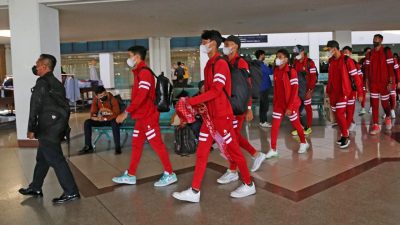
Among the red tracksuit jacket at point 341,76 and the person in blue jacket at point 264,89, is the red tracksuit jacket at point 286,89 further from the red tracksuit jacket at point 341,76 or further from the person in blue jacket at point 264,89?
the person in blue jacket at point 264,89

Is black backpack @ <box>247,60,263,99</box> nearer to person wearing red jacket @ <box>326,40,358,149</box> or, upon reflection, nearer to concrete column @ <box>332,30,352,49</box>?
person wearing red jacket @ <box>326,40,358,149</box>

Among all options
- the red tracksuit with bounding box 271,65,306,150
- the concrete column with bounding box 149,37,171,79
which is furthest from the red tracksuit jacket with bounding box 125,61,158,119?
the concrete column with bounding box 149,37,171,79

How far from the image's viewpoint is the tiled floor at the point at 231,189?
353cm

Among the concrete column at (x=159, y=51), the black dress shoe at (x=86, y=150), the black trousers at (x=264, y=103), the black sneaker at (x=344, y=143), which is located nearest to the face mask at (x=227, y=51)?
the black sneaker at (x=344, y=143)

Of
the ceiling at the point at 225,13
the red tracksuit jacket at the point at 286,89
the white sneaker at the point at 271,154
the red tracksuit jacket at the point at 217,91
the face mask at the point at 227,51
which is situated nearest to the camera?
the red tracksuit jacket at the point at 217,91

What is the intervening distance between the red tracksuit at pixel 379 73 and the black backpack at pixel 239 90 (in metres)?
4.58

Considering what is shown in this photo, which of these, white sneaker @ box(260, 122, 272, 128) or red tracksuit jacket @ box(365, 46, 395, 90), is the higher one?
red tracksuit jacket @ box(365, 46, 395, 90)

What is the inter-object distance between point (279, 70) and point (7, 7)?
5965mm

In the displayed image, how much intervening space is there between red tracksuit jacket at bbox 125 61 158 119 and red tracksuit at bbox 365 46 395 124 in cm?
509

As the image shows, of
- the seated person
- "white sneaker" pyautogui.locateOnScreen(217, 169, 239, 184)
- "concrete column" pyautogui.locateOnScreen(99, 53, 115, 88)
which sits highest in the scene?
"concrete column" pyautogui.locateOnScreen(99, 53, 115, 88)

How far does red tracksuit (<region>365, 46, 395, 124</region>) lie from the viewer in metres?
7.32

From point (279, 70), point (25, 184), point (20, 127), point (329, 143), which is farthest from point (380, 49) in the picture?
point (20, 127)

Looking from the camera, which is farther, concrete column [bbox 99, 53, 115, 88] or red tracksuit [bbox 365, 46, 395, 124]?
concrete column [bbox 99, 53, 115, 88]

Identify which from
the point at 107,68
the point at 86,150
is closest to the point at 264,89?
the point at 86,150
